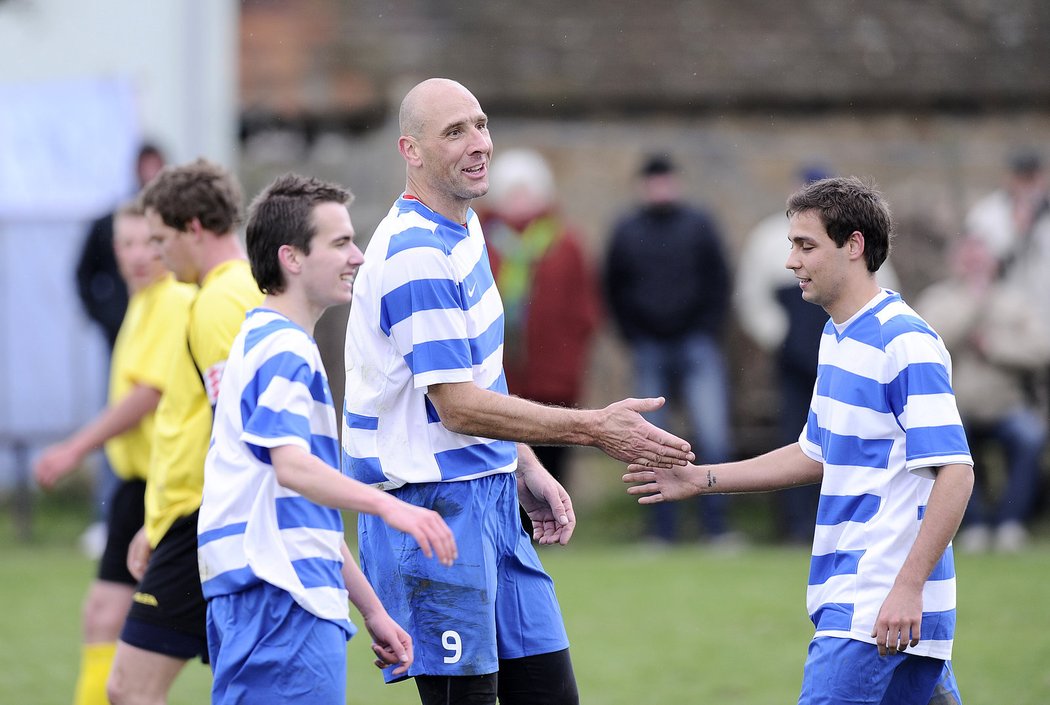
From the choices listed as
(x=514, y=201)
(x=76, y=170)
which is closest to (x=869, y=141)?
(x=514, y=201)

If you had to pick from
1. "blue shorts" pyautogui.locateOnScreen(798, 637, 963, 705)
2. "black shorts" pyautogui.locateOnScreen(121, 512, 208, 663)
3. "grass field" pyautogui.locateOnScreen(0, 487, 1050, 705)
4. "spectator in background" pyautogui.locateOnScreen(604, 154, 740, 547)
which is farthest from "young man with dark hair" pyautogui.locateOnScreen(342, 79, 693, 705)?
"spectator in background" pyautogui.locateOnScreen(604, 154, 740, 547)

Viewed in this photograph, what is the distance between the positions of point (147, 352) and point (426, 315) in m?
1.94

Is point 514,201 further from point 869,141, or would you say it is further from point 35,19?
point 35,19

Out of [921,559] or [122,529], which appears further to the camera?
[122,529]

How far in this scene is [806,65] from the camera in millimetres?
13984

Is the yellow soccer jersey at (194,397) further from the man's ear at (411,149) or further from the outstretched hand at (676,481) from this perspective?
the outstretched hand at (676,481)

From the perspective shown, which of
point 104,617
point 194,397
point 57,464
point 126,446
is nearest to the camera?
point 194,397

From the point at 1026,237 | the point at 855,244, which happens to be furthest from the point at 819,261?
the point at 1026,237

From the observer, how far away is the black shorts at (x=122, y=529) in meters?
5.78

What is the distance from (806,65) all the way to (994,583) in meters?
6.12

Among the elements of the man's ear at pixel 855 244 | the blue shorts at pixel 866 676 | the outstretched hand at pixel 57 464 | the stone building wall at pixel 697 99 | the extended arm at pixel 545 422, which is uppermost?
the stone building wall at pixel 697 99

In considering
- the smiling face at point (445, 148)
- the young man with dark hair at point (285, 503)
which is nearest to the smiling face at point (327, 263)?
the young man with dark hair at point (285, 503)

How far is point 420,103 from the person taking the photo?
4543 millimetres

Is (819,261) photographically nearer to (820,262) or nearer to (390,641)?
(820,262)
